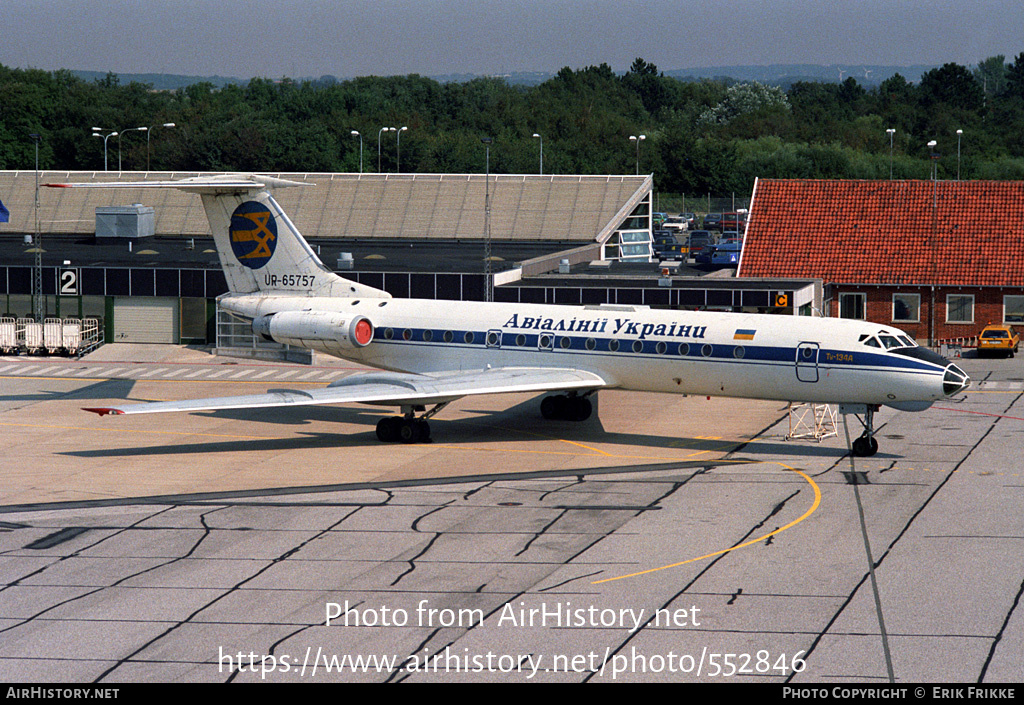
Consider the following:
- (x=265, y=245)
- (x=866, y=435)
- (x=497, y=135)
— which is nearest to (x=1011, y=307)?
(x=866, y=435)

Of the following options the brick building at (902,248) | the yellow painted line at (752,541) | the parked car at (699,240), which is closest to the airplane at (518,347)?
the yellow painted line at (752,541)

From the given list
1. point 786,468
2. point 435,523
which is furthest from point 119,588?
point 786,468

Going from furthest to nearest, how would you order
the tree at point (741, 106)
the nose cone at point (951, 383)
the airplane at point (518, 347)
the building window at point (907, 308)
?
the tree at point (741, 106)
the building window at point (907, 308)
the airplane at point (518, 347)
the nose cone at point (951, 383)

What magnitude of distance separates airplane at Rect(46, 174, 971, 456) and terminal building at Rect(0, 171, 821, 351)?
3.50 metres

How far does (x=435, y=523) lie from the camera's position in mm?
27328

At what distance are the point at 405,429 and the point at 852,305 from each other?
32.0 meters

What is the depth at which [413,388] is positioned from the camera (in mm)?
36406

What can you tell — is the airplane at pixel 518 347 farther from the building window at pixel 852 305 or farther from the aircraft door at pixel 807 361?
the building window at pixel 852 305

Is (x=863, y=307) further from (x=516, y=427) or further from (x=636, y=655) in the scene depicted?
(x=636, y=655)

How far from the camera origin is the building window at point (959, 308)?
60031 millimetres

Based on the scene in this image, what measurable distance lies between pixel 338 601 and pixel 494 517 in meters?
6.71

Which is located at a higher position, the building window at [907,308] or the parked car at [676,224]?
the parked car at [676,224]

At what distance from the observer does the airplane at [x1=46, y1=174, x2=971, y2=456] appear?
3406cm

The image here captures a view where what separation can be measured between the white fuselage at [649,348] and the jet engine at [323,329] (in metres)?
0.20
